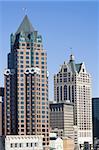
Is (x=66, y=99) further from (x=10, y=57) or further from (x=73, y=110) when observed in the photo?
(x=10, y=57)

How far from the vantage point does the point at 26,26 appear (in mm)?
44719

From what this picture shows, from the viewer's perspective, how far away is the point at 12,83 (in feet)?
139

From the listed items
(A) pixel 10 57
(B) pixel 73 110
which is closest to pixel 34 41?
(A) pixel 10 57

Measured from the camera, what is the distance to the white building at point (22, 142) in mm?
35719

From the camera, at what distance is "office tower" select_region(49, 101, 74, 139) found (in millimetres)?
54688

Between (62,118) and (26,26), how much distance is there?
47.0 ft

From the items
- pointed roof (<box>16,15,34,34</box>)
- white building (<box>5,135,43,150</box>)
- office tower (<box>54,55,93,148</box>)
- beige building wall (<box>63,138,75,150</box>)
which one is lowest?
beige building wall (<box>63,138,75,150</box>)

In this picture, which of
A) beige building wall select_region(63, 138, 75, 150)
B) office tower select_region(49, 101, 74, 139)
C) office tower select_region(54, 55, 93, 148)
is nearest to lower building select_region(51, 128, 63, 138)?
office tower select_region(49, 101, 74, 139)

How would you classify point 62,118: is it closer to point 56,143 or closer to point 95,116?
point 56,143

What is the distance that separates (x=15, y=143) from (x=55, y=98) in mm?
26818

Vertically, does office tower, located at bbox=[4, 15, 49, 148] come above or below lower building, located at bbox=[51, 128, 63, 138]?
above

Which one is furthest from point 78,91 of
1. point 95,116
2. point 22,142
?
point 22,142

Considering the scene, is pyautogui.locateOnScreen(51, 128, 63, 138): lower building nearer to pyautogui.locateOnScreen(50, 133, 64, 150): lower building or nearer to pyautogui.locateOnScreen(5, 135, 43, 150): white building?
pyautogui.locateOnScreen(50, 133, 64, 150): lower building

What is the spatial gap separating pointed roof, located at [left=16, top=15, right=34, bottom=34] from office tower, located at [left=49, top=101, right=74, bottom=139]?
13.4 m
